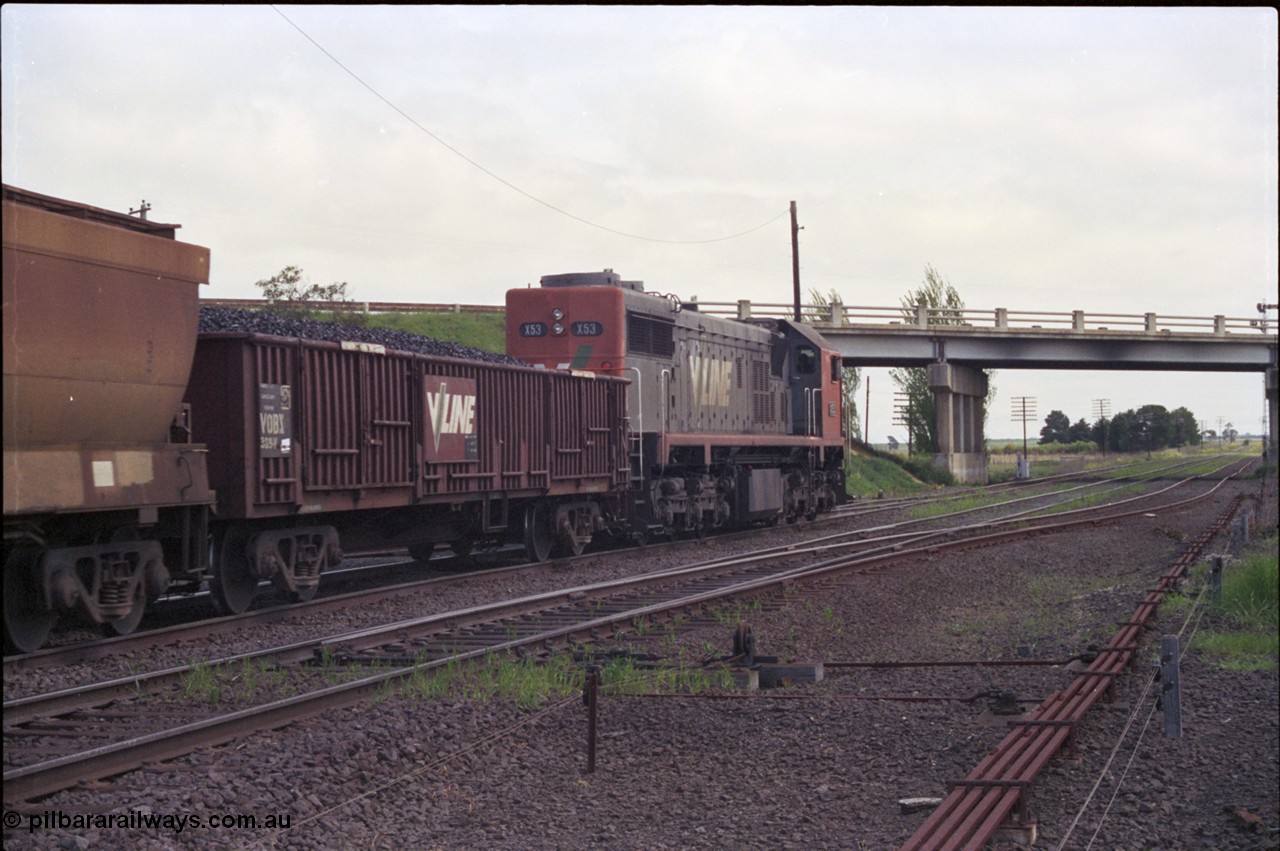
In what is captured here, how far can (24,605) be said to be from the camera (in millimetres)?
9789

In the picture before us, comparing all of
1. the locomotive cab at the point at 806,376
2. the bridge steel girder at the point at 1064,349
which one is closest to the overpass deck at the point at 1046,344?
the bridge steel girder at the point at 1064,349

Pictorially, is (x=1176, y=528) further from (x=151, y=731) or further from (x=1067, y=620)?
(x=151, y=731)

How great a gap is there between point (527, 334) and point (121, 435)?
10127mm

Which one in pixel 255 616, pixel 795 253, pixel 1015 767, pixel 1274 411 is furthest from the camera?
pixel 795 253

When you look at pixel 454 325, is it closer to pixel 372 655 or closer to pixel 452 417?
pixel 452 417

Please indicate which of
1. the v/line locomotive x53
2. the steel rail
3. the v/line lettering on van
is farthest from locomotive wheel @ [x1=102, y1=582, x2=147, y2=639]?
the v/line locomotive x53

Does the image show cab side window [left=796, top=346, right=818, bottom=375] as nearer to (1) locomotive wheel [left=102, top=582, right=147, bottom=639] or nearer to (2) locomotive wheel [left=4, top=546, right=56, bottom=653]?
(1) locomotive wheel [left=102, top=582, right=147, bottom=639]

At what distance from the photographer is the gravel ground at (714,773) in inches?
226

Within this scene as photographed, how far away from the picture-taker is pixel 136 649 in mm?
10109

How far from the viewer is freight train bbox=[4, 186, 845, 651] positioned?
9.24 metres

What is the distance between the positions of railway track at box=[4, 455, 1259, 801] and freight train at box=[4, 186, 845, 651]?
1.67 m

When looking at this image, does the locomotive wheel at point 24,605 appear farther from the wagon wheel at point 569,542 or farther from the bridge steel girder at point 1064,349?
the bridge steel girder at point 1064,349

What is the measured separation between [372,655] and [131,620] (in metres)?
2.42

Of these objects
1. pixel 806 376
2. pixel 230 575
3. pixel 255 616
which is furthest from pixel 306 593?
pixel 806 376
